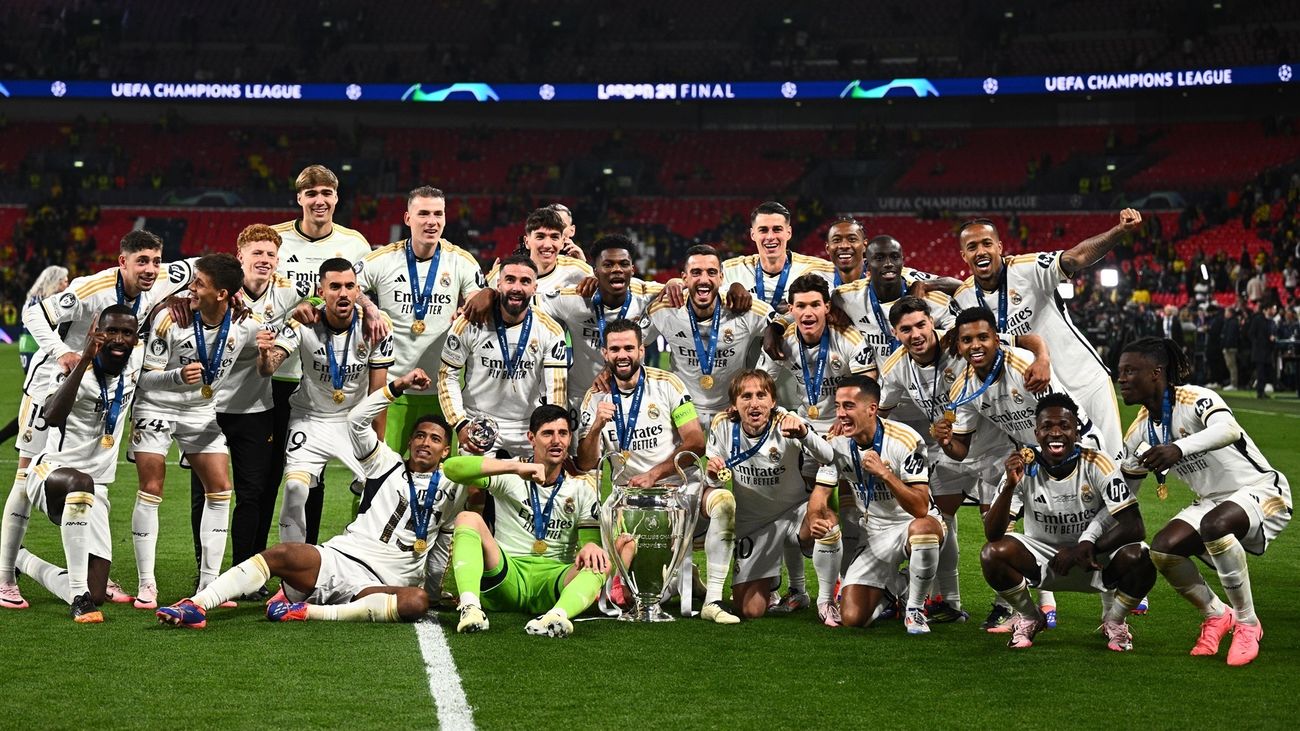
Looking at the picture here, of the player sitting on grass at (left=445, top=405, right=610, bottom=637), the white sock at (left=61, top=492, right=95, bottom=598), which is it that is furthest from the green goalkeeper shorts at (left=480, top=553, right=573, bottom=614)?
the white sock at (left=61, top=492, right=95, bottom=598)

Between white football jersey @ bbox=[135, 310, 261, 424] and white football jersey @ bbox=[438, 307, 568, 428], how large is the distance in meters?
1.09

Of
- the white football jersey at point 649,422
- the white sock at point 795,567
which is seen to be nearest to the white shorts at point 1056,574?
the white sock at point 795,567

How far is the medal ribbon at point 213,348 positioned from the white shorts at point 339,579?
1.16 meters

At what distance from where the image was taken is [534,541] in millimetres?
6781

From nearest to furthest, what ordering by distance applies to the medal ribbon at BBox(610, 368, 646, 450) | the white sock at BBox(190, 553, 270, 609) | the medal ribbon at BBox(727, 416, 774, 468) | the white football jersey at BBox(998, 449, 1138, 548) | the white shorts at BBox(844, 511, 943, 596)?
the white football jersey at BBox(998, 449, 1138, 548)
the white sock at BBox(190, 553, 270, 609)
the white shorts at BBox(844, 511, 943, 596)
the medal ribbon at BBox(727, 416, 774, 468)
the medal ribbon at BBox(610, 368, 646, 450)

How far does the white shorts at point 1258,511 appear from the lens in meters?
5.97

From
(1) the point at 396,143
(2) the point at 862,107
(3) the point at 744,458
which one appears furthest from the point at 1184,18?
(3) the point at 744,458

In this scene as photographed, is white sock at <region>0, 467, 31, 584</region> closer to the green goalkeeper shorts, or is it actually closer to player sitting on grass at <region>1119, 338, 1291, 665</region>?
the green goalkeeper shorts

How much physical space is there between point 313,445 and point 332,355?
0.48 metres

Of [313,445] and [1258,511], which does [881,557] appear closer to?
[1258,511]

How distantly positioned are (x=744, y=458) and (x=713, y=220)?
33.9m

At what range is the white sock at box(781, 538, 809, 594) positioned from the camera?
707cm

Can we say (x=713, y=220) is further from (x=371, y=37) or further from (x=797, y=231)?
(x=371, y=37)

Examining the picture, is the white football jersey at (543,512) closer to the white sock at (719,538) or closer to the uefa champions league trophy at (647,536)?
the uefa champions league trophy at (647,536)
